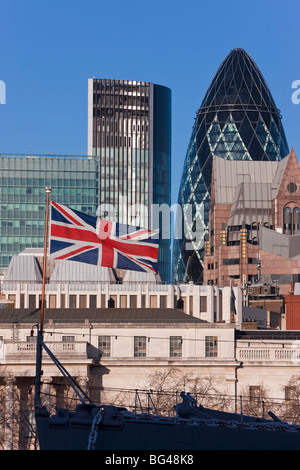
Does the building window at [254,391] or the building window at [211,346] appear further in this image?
the building window at [211,346]

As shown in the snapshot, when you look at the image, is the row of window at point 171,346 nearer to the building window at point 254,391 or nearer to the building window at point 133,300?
the building window at point 254,391

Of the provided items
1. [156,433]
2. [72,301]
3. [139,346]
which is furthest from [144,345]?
[72,301]

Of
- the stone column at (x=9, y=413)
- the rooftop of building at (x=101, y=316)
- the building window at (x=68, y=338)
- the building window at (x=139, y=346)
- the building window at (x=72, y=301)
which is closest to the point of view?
the stone column at (x=9, y=413)

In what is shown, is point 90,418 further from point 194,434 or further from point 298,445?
point 298,445

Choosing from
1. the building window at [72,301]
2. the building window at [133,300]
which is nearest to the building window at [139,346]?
the building window at [133,300]

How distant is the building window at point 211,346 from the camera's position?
12538cm

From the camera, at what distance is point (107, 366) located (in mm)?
121938

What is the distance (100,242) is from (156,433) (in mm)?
54945

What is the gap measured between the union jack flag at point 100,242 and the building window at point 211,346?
409 inches

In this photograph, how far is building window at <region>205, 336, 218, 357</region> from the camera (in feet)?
411

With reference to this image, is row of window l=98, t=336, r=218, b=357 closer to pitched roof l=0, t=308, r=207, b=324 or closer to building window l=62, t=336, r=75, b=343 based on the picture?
building window l=62, t=336, r=75, b=343

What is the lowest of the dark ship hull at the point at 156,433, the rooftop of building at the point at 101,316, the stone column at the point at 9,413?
the stone column at the point at 9,413

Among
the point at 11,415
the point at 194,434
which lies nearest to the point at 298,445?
the point at 194,434
